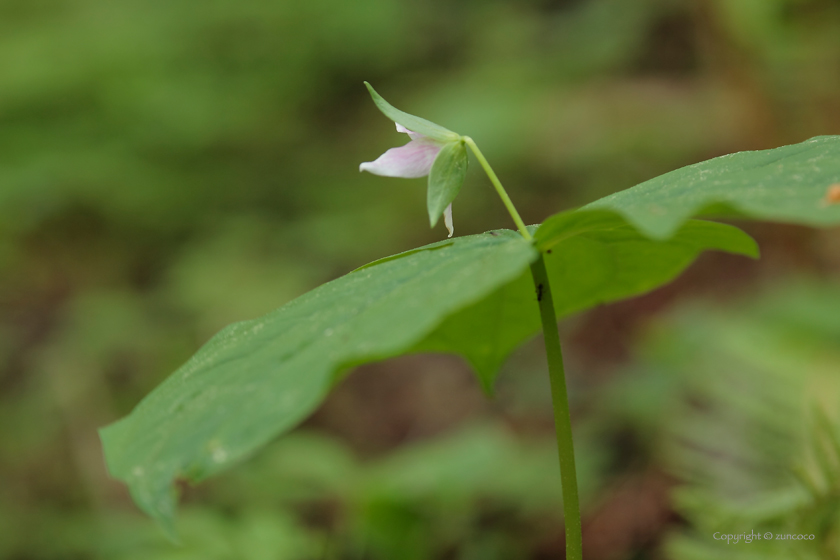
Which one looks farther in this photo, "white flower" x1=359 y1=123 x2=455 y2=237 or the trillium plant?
"white flower" x1=359 y1=123 x2=455 y2=237

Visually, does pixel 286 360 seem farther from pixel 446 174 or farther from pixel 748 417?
pixel 748 417

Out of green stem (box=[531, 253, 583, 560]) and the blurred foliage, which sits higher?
green stem (box=[531, 253, 583, 560])

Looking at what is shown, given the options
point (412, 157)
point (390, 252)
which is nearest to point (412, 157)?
point (412, 157)

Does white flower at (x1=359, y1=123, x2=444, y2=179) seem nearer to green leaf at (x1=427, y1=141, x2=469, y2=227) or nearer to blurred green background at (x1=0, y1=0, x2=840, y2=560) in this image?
green leaf at (x1=427, y1=141, x2=469, y2=227)

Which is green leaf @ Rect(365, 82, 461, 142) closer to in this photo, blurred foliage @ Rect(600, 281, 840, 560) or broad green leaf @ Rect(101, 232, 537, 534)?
broad green leaf @ Rect(101, 232, 537, 534)

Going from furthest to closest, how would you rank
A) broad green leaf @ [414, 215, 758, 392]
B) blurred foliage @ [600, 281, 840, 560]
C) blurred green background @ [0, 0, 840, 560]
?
blurred green background @ [0, 0, 840, 560] < blurred foliage @ [600, 281, 840, 560] < broad green leaf @ [414, 215, 758, 392]

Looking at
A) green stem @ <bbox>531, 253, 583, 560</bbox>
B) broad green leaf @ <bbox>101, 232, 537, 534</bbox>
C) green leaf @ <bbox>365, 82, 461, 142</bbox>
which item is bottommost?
green stem @ <bbox>531, 253, 583, 560</bbox>

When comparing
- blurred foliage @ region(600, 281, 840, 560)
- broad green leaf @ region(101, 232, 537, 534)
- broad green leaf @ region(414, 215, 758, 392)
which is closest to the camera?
broad green leaf @ region(101, 232, 537, 534)

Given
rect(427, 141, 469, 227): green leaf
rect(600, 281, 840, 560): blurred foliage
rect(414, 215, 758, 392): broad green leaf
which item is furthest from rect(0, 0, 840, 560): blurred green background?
rect(427, 141, 469, 227): green leaf
